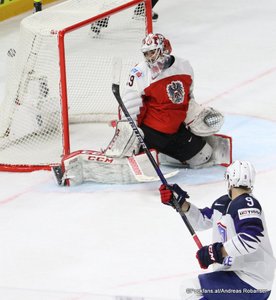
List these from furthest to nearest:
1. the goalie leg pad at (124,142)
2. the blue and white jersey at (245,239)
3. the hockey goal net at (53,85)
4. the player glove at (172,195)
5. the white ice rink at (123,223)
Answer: the hockey goal net at (53,85)
the goalie leg pad at (124,142)
the white ice rink at (123,223)
the player glove at (172,195)
the blue and white jersey at (245,239)

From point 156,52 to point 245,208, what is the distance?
6.98ft

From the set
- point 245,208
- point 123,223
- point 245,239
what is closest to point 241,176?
point 245,208

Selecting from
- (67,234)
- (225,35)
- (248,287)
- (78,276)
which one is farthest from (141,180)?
(225,35)

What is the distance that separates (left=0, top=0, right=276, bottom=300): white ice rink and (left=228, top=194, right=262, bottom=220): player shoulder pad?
62 centimetres

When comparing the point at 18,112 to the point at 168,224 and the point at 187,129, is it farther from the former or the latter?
the point at 168,224

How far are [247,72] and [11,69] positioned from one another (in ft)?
6.67

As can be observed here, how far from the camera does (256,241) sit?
3.75m

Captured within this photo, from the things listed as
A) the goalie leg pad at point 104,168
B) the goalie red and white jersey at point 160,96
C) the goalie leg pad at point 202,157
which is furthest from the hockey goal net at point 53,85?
the goalie leg pad at point 202,157

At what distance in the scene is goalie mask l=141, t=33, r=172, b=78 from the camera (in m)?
5.77

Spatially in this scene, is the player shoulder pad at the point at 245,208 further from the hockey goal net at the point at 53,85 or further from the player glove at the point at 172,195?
the hockey goal net at the point at 53,85

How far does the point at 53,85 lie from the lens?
6273mm

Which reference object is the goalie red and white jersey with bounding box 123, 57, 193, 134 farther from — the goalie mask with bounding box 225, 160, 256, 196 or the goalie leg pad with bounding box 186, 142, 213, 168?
the goalie mask with bounding box 225, 160, 256, 196

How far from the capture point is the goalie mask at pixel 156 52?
227 inches

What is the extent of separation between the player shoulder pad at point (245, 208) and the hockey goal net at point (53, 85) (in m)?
2.40
